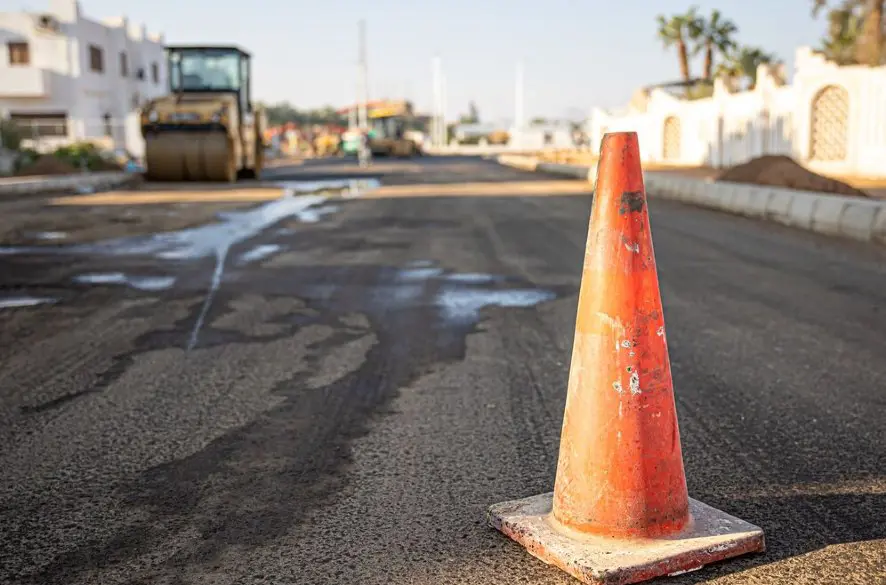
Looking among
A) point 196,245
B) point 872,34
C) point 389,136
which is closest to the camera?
point 196,245

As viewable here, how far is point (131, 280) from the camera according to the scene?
8.24 m

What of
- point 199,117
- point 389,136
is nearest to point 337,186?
point 199,117

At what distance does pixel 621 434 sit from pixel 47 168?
30.4 m

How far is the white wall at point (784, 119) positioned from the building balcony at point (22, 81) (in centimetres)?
3112

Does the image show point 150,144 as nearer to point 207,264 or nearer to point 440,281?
point 207,264

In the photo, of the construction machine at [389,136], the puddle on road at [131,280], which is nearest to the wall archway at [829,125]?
the puddle on road at [131,280]

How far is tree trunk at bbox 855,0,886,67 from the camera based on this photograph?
2794 cm

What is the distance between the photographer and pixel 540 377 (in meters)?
4.79

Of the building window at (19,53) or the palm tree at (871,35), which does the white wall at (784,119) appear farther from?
the building window at (19,53)

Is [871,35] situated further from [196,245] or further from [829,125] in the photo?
[196,245]

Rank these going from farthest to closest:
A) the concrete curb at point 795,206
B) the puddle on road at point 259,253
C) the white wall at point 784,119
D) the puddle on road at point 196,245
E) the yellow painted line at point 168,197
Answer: the white wall at point 784,119 < the yellow painted line at point 168,197 < the concrete curb at point 795,206 < the puddle on road at point 259,253 < the puddle on road at point 196,245

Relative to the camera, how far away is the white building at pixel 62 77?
1885 inches

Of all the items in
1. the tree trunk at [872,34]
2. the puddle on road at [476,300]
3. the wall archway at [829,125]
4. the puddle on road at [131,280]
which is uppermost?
the tree trunk at [872,34]

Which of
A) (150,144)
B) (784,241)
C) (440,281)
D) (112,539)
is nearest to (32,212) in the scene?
(150,144)
